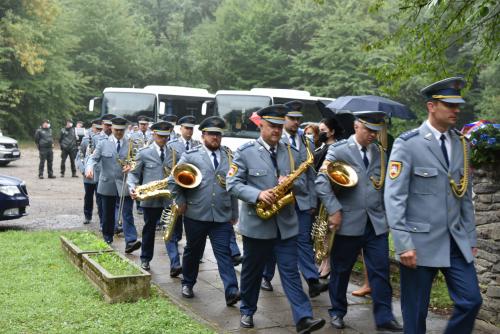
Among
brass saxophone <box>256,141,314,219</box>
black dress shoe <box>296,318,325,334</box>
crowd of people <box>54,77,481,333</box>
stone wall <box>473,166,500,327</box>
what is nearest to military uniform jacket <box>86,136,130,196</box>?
crowd of people <box>54,77,481,333</box>

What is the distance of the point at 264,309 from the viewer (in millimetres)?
6930

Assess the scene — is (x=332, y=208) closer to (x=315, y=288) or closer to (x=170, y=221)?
(x=315, y=288)

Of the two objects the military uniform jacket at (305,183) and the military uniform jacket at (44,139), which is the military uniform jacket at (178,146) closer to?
the military uniform jacket at (305,183)

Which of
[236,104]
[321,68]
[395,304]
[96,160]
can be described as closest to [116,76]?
[321,68]

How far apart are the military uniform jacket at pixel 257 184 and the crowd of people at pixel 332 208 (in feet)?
0.03

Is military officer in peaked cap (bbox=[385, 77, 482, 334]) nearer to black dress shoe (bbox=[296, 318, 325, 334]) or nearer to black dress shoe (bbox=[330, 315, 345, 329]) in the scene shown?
black dress shoe (bbox=[296, 318, 325, 334])

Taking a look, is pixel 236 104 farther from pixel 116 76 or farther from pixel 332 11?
pixel 116 76

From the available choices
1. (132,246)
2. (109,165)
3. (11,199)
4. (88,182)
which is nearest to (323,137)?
(132,246)

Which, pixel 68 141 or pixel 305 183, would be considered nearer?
pixel 305 183

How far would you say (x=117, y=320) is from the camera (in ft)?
20.4

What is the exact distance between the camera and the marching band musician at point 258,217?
586 centimetres

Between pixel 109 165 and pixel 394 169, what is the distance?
269 inches

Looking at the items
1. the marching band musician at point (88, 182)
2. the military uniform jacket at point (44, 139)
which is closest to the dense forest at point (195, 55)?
the military uniform jacket at point (44, 139)

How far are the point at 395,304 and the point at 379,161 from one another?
76.3 inches
